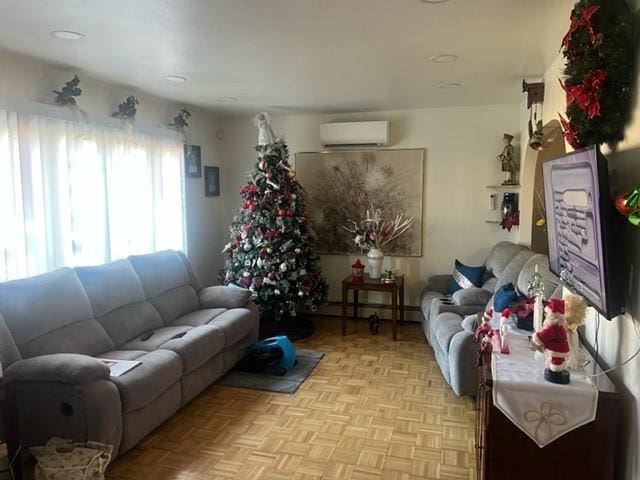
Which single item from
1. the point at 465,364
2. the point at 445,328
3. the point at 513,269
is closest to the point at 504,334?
the point at 465,364

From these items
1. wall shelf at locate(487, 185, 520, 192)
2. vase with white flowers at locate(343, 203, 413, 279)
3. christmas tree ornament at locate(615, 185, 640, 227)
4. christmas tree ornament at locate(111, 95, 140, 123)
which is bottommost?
vase with white flowers at locate(343, 203, 413, 279)

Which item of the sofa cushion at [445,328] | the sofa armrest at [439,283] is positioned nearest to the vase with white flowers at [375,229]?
the sofa armrest at [439,283]

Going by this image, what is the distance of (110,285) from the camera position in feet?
11.3

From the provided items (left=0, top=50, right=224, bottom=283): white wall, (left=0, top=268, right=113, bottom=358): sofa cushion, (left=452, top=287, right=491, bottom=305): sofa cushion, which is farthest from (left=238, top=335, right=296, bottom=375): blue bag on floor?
(left=0, top=50, right=224, bottom=283): white wall

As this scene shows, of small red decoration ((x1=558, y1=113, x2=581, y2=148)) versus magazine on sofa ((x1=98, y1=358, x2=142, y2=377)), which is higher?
small red decoration ((x1=558, y1=113, x2=581, y2=148))

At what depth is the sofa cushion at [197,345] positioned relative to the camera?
10.2 feet

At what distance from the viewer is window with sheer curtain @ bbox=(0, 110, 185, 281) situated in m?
3.05

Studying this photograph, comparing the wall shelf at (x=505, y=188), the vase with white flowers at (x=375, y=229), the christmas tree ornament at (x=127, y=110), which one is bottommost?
the vase with white flowers at (x=375, y=229)

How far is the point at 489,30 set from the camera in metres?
2.53

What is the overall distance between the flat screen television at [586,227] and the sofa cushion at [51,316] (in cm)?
280

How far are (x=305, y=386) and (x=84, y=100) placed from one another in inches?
110

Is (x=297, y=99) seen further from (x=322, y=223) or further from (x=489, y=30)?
(x=489, y=30)

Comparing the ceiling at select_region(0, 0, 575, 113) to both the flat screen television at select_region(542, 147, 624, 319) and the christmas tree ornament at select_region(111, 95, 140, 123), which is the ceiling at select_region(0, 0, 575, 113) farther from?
the flat screen television at select_region(542, 147, 624, 319)

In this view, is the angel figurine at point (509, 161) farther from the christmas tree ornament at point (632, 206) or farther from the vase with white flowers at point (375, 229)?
the christmas tree ornament at point (632, 206)
